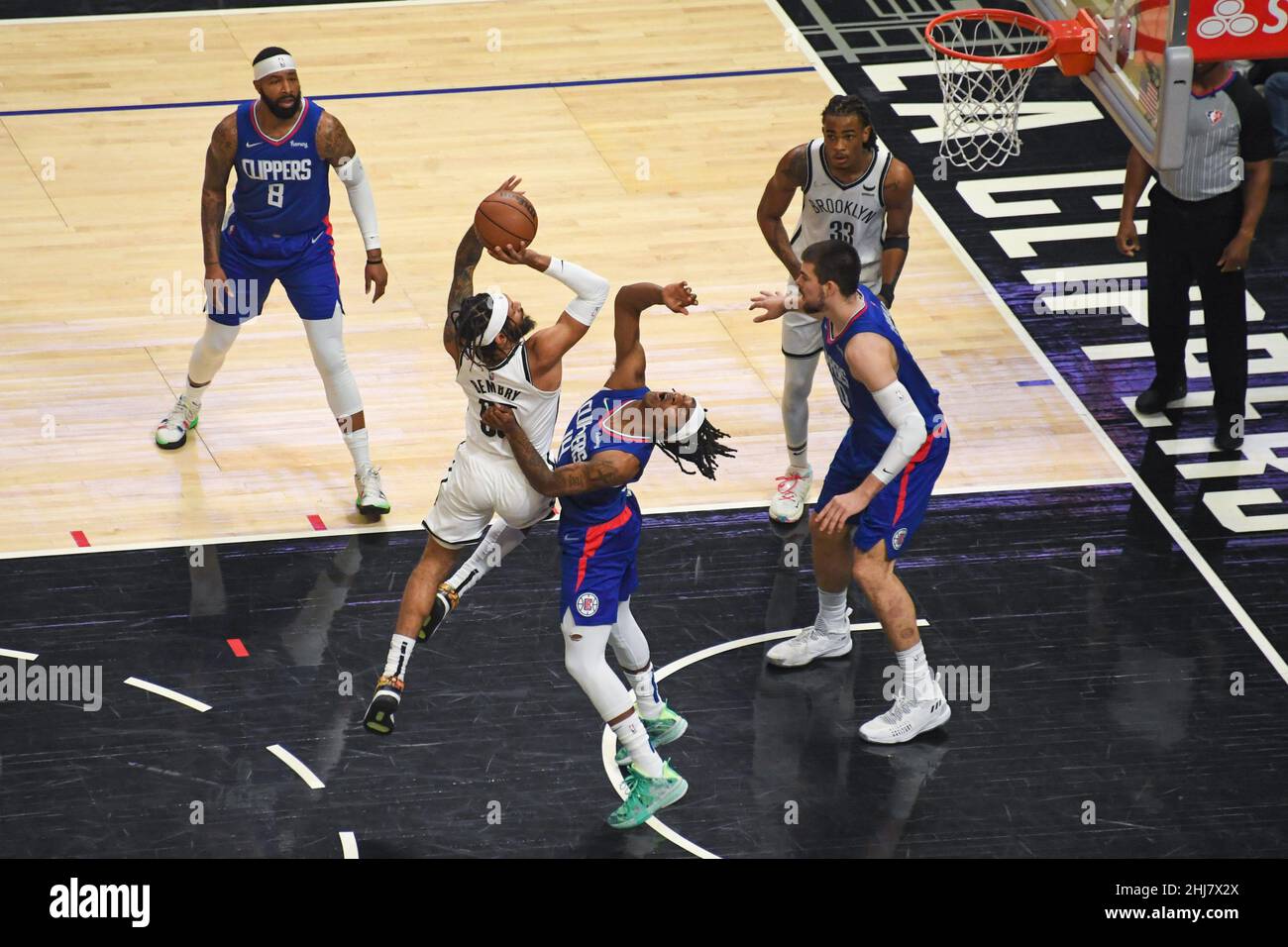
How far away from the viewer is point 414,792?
7.97m

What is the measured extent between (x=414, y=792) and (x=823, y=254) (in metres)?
2.69

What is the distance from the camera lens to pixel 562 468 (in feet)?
24.7

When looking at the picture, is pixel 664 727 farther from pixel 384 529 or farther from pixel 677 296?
pixel 384 529

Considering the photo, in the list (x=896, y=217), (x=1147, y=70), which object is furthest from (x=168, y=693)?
(x=1147, y=70)

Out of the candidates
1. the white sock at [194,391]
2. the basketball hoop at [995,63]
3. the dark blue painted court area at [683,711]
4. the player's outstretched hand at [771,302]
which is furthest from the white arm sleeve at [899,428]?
the white sock at [194,391]

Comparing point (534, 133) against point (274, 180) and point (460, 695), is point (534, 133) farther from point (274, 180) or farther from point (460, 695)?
point (460, 695)

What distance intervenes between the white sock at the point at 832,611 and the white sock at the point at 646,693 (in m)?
0.96

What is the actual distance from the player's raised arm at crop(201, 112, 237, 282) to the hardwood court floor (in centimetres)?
125

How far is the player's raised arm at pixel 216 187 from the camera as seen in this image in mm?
9438

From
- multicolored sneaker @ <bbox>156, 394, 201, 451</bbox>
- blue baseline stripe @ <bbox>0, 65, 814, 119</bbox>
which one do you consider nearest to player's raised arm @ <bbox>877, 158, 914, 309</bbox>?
multicolored sneaker @ <bbox>156, 394, 201, 451</bbox>

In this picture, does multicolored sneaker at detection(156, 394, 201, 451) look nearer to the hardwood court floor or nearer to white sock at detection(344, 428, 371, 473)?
the hardwood court floor

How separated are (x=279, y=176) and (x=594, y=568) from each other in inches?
119

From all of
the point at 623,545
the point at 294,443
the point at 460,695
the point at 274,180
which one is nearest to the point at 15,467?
the point at 294,443

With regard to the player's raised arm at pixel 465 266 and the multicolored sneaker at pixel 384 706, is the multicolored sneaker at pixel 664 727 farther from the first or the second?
the player's raised arm at pixel 465 266
